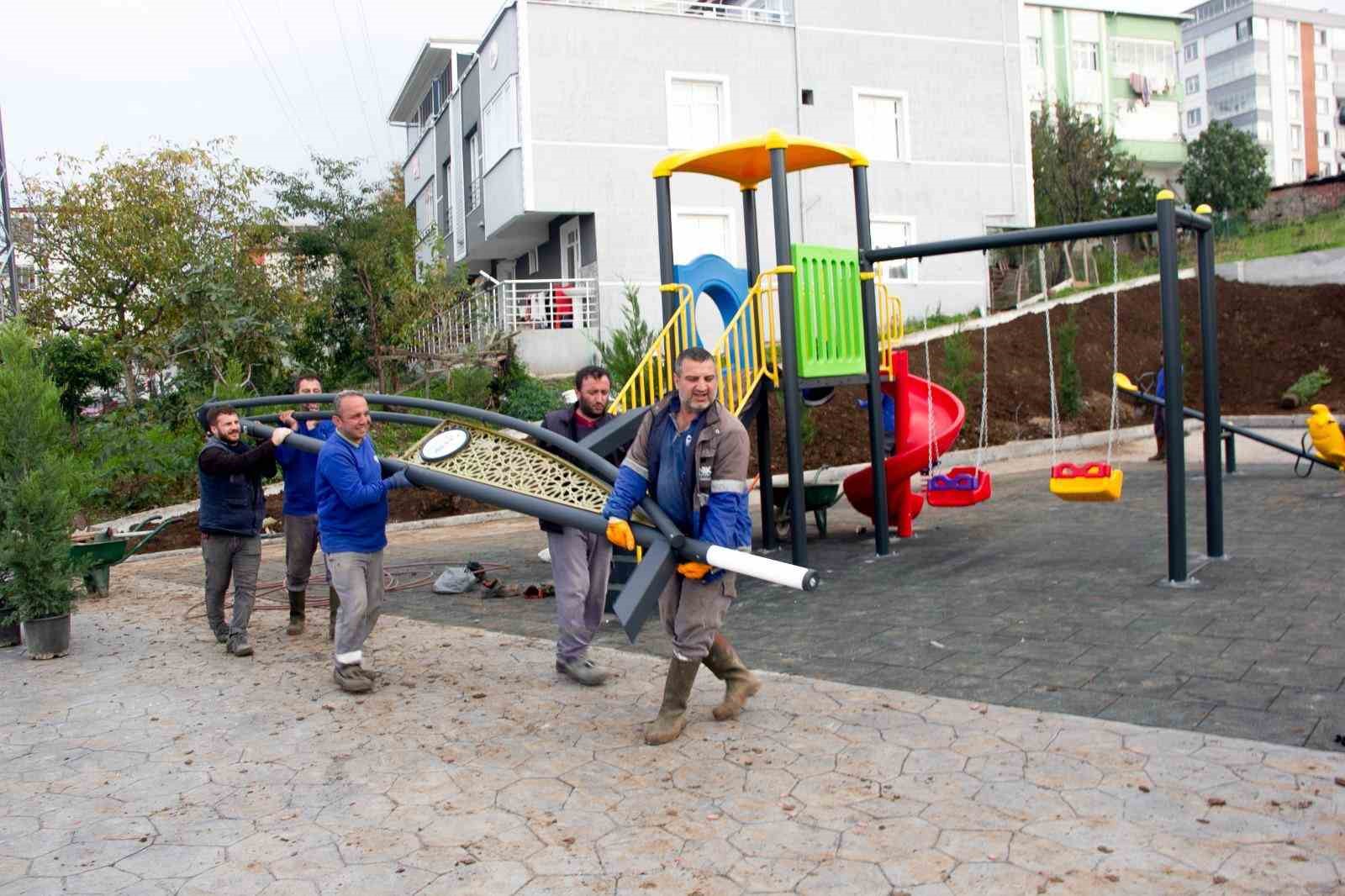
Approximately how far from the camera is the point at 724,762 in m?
4.94

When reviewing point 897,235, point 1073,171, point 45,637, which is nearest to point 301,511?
point 45,637

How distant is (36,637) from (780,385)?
239 inches

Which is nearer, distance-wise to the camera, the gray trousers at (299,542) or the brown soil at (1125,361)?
the gray trousers at (299,542)

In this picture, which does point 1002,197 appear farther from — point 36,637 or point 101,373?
point 36,637

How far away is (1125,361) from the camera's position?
76.0 feet

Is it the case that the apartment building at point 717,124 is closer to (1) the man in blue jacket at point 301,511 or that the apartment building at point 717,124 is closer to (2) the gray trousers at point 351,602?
(1) the man in blue jacket at point 301,511

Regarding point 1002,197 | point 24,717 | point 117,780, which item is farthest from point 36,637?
point 1002,197

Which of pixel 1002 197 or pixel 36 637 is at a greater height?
pixel 1002 197

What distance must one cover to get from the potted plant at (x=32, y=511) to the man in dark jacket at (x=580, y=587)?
152 inches

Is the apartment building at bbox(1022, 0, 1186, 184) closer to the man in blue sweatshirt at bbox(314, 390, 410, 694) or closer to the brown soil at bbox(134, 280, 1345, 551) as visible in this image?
the brown soil at bbox(134, 280, 1345, 551)

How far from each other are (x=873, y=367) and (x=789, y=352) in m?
1.06

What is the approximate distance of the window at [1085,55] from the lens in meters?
48.6

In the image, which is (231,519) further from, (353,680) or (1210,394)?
(1210,394)

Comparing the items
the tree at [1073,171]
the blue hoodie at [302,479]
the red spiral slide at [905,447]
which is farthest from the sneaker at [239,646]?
the tree at [1073,171]
